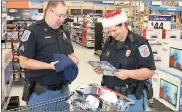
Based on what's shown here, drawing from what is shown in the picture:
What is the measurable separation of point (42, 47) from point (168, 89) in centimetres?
303

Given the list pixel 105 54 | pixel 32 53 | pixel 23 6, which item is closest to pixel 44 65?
pixel 32 53

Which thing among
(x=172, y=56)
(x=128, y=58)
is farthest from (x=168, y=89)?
(x=128, y=58)

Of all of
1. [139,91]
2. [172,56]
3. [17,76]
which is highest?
[172,56]

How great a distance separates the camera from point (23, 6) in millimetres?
7852

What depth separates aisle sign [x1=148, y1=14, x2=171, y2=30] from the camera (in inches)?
318

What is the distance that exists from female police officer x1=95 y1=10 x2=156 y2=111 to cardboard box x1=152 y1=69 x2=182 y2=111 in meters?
2.07

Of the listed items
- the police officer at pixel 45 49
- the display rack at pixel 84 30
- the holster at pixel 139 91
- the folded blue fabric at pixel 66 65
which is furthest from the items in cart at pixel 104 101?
the display rack at pixel 84 30

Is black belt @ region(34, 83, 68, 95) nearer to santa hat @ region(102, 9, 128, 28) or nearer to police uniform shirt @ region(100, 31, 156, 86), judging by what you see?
police uniform shirt @ region(100, 31, 156, 86)

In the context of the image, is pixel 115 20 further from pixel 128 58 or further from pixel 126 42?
pixel 128 58

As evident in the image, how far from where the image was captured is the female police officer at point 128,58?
259 centimetres

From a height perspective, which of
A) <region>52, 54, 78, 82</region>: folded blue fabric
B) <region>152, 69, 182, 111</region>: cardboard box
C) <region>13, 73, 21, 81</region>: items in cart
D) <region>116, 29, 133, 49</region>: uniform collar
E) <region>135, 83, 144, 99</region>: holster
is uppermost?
<region>116, 29, 133, 49</region>: uniform collar

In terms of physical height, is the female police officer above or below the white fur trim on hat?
below

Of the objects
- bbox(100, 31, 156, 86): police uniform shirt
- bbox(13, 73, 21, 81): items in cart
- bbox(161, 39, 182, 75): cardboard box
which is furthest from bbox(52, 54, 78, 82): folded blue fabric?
bbox(13, 73, 21, 81): items in cart

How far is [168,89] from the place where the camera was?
499 cm
